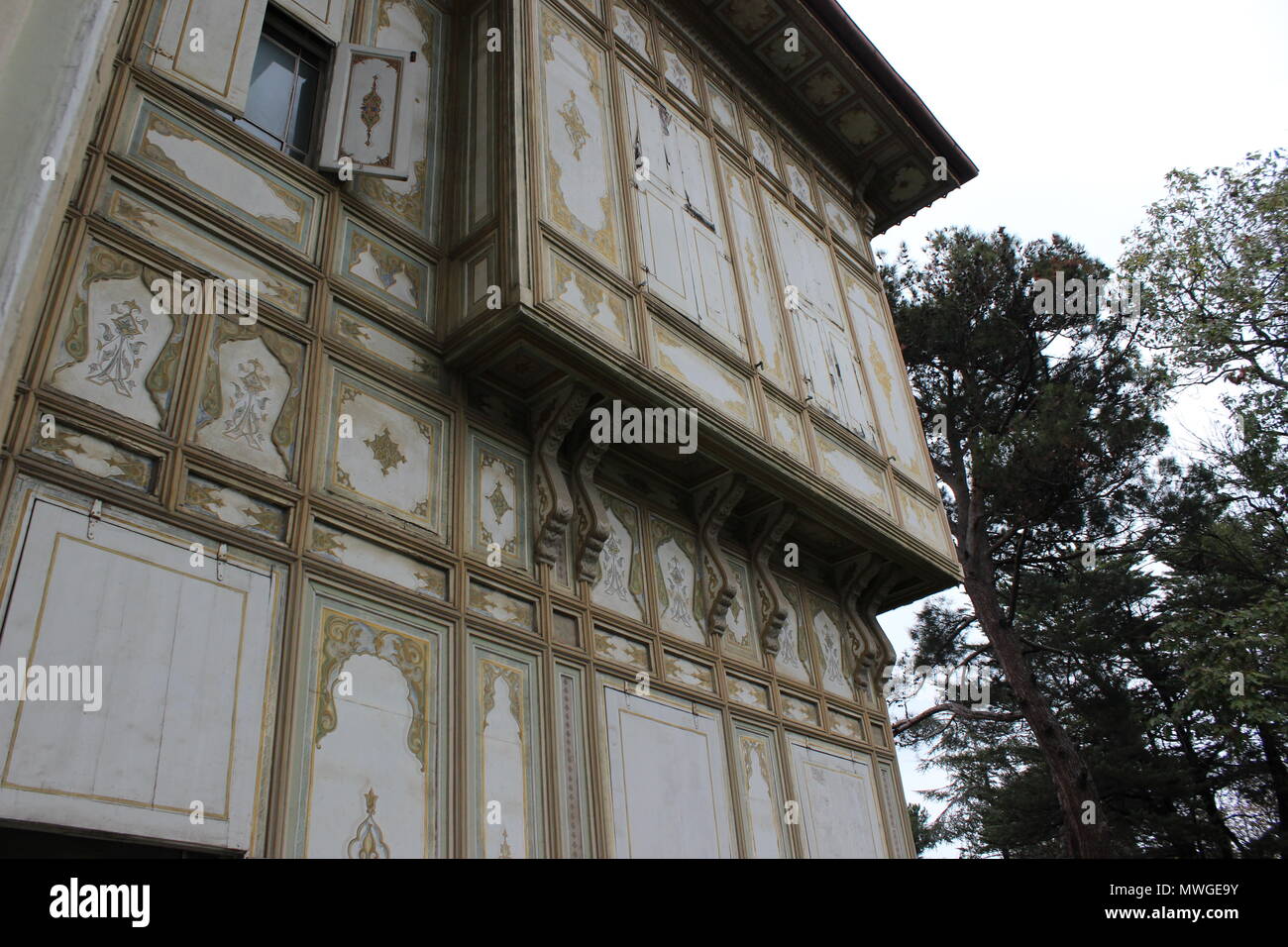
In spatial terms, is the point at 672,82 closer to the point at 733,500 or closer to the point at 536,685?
the point at 733,500

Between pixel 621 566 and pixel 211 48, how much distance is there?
458 cm

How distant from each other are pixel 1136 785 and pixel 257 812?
60.3ft

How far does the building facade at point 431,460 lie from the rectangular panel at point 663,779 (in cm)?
3

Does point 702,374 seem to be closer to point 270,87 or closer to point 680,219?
point 680,219

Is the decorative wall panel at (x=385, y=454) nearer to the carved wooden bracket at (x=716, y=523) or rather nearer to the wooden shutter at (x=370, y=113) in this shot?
the wooden shutter at (x=370, y=113)

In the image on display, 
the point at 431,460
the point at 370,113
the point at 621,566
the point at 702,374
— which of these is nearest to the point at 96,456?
the point at 431,460

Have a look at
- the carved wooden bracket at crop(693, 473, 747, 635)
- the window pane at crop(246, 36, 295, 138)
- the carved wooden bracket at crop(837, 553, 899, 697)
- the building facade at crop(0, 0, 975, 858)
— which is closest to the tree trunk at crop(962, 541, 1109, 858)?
the carved wooden bracket at crop(837, 553, 899, 697)

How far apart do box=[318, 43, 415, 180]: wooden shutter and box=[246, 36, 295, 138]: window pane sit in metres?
0.36

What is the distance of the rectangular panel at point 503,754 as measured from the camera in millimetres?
5648

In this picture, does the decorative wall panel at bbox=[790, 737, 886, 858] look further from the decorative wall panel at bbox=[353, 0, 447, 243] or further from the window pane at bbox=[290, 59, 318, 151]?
the window pane at bbox=[290, 59, 318, 151]

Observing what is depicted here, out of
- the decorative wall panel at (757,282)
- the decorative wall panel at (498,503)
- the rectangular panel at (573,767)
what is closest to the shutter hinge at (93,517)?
the decorative wall panel at (498,503)

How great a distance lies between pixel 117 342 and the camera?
208 inches

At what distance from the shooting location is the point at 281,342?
6.12 m
